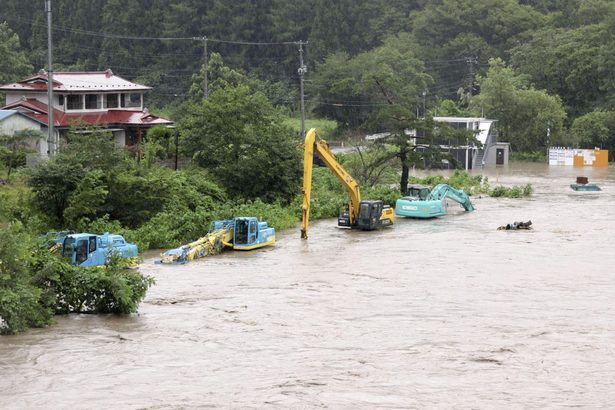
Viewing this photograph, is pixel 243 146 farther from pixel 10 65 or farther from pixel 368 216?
pixel 10 65

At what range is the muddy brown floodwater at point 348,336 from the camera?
20141mm

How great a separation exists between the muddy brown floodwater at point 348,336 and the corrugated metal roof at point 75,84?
71.2 ft

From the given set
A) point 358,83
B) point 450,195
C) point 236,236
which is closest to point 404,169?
point 450,195

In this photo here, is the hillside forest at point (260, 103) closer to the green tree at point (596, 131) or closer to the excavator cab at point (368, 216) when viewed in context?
the green tree at point (596, 131)

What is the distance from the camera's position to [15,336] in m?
24.0

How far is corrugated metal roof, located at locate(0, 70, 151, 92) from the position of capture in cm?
5647

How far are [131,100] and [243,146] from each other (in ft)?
50.7

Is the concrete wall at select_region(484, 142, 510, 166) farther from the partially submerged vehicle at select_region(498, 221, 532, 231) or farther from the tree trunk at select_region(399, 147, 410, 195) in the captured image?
the partially submerged vehicle at select_region(498, 221, 532, 231)

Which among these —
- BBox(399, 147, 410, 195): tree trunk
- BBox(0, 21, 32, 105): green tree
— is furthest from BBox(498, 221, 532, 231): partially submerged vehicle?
BBox(0, 21, 32, 105): green tree

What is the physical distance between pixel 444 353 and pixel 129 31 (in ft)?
267

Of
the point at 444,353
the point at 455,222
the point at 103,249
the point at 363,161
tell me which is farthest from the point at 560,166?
the point at 444,353

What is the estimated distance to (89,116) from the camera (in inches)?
2239

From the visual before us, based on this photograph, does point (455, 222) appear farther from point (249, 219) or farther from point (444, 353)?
point (444, 353)

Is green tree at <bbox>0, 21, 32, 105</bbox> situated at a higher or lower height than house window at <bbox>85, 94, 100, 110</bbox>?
higher
